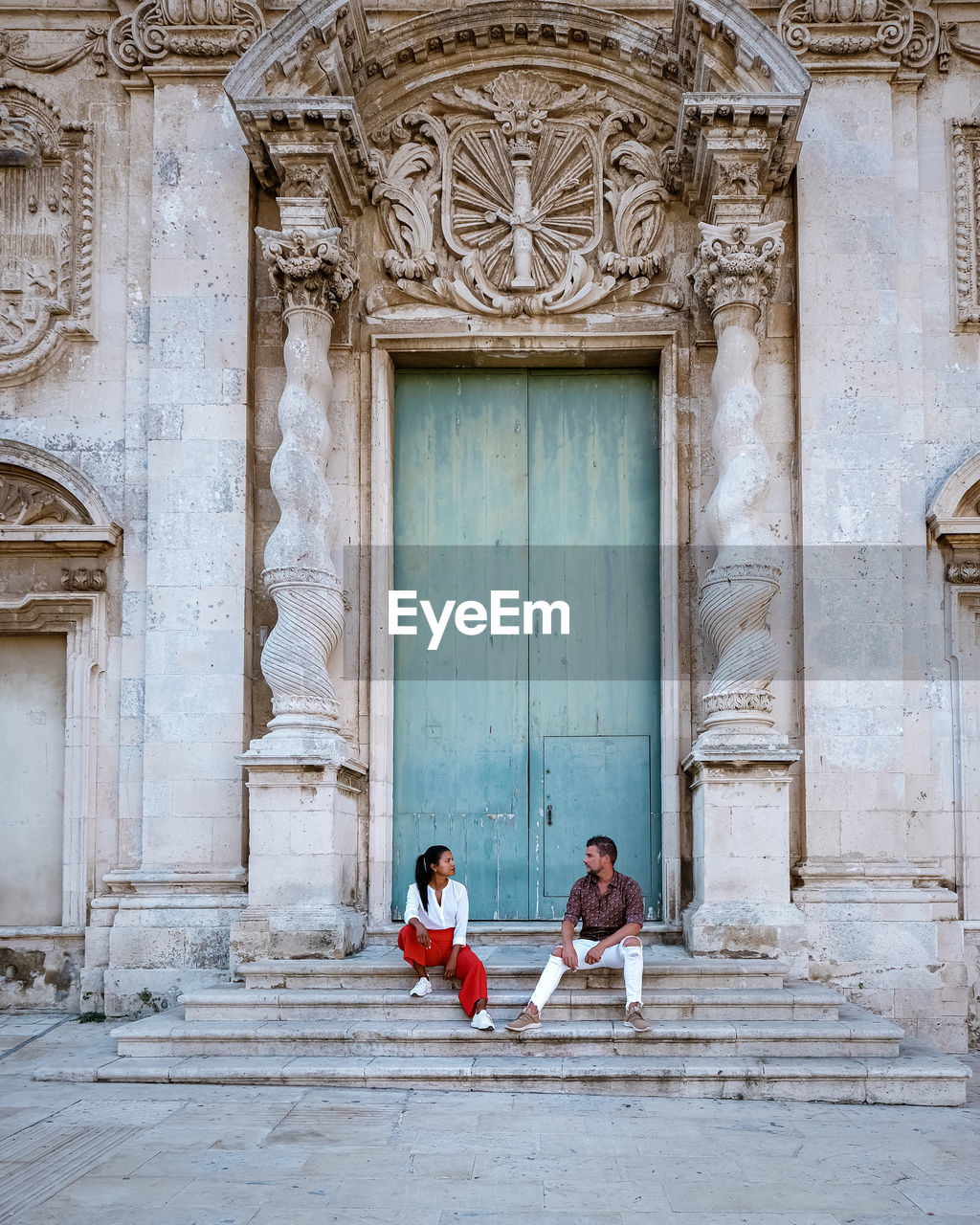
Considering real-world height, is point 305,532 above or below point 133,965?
above

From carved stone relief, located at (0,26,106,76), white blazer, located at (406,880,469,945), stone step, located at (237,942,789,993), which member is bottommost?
stone step, located at (237,942,789,993)

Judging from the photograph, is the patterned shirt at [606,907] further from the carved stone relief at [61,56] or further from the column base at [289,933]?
the carved stone relief at [61,56]

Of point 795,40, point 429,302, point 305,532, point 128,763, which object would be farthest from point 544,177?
point 128,763

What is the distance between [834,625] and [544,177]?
14.1 feet

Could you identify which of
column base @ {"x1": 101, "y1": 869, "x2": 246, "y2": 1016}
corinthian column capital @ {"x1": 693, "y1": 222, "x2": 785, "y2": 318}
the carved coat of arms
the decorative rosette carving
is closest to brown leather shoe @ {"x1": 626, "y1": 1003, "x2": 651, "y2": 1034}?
column base @ {"x1": 101, "y1": 869, "x2": 246, "y2": 1016}

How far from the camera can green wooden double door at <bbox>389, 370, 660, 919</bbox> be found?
10.8m

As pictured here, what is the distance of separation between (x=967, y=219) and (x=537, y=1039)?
7209mm

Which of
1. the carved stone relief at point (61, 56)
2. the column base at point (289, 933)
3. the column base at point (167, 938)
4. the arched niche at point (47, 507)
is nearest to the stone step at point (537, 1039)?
the column base at point (289, 933)

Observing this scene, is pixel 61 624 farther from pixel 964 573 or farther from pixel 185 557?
pixel 964 573

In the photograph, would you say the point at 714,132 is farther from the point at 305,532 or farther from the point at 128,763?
the point at 128,763

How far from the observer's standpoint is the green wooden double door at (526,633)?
10750 mm

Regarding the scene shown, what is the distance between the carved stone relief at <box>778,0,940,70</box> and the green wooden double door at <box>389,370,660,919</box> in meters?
2.94

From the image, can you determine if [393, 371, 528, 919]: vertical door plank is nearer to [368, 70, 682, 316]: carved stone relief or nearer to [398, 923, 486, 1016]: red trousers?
[368, 70, 682, 316]: carved stone relief

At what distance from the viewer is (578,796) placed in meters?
10.8
